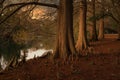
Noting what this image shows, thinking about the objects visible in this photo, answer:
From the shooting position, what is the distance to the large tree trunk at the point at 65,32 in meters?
14.0

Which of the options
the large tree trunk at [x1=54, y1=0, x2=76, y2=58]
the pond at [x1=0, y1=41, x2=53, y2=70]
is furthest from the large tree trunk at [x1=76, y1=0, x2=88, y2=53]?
the large tree trunk at [x1=54, y1=0, x2=76, y2=58]

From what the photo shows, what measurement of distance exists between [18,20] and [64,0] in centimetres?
336

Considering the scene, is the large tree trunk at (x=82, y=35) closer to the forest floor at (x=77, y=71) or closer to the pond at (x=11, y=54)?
the pond at (x=11, y=54)

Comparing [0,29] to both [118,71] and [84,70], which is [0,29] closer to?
[84,70]

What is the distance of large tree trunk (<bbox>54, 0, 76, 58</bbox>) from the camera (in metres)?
14.0

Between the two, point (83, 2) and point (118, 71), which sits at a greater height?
point (83, 2)

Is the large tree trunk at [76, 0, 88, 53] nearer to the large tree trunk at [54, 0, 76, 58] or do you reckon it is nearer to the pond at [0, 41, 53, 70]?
the pond at [0, 41, 53, 70]

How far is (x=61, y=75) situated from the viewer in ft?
32.6

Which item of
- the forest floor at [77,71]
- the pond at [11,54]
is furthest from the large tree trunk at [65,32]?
the pond at [11,54]

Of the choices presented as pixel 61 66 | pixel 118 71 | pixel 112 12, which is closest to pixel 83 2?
pixel 112 12

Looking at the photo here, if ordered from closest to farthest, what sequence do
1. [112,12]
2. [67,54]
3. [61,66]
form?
[61,66]
[67,54]
[112,12]

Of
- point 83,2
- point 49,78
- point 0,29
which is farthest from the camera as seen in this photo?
point 83,2

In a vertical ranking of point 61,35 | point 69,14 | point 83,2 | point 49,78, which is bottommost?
point 49,78

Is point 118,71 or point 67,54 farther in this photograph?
point 67,54
